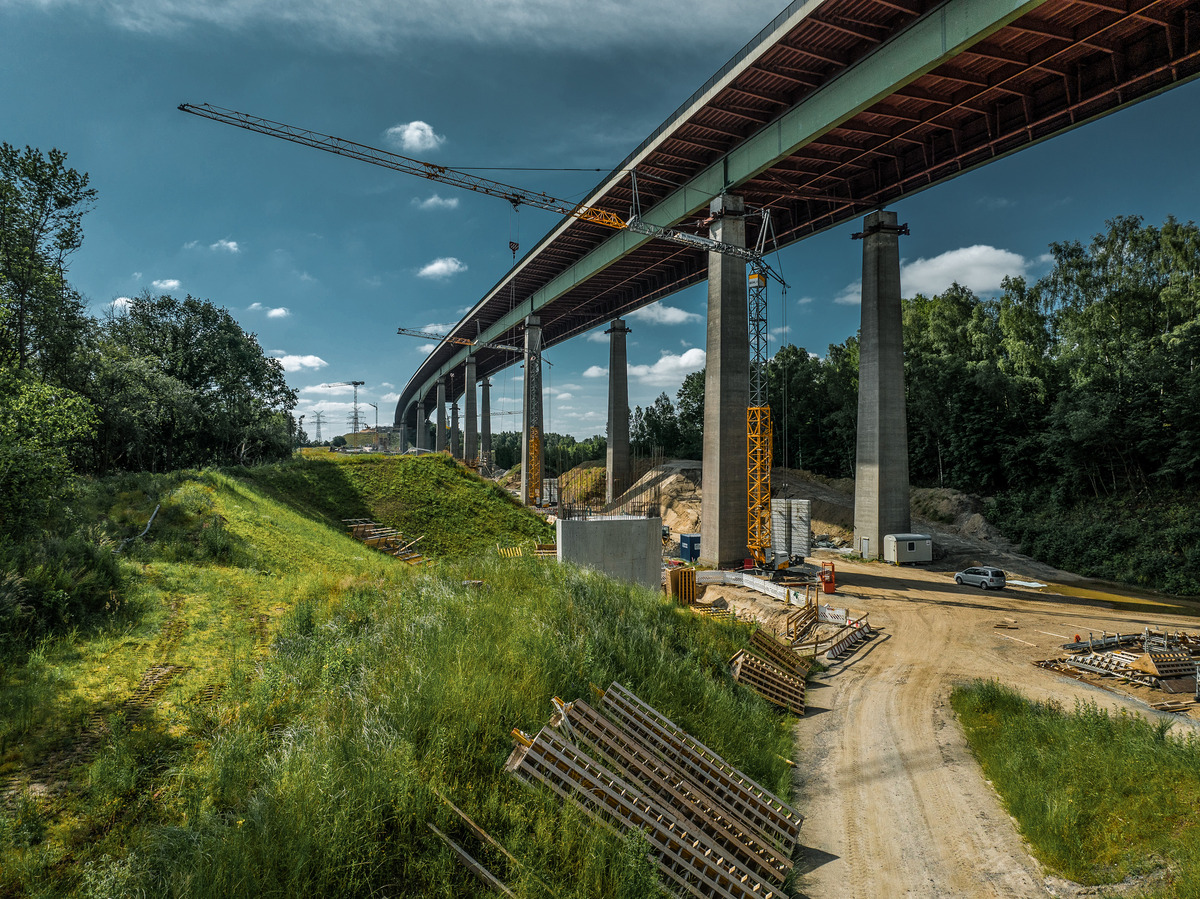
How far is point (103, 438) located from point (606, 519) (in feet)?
79.9

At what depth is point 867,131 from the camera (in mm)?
30234

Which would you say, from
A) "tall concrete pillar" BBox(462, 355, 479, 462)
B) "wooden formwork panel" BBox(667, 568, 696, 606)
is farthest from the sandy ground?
"tall concrete pillar" BBox(462, 355, 479, 462)

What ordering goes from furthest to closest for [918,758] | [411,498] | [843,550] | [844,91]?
[843,550], [411,498], [844,91], [918,758]

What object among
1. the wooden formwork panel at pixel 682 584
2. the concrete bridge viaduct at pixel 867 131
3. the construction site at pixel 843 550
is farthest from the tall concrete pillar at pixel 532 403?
the wooden formwork panel at pixel 682 584

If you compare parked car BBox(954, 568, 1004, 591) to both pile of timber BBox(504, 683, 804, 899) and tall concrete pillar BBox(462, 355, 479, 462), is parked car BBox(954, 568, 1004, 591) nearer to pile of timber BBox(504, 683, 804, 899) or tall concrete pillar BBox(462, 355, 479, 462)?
pile of timber BBox(504, 683, 804, 899)

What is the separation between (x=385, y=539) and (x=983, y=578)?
30.2 m

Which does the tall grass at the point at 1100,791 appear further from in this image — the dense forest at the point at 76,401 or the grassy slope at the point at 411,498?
the grassy slope at the point at 411,498

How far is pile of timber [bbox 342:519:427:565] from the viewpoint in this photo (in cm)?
2448

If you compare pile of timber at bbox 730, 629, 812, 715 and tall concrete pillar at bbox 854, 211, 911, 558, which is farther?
tall concrete pillar at bbox 854, 211, 911, 558

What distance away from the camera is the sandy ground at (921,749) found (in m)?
8.11

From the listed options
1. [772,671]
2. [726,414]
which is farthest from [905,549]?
[772,671]

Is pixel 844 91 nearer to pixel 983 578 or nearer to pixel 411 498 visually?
pixel 983 578

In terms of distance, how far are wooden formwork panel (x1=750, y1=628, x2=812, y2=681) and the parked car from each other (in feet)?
61.6

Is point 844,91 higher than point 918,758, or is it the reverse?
point 844,91
